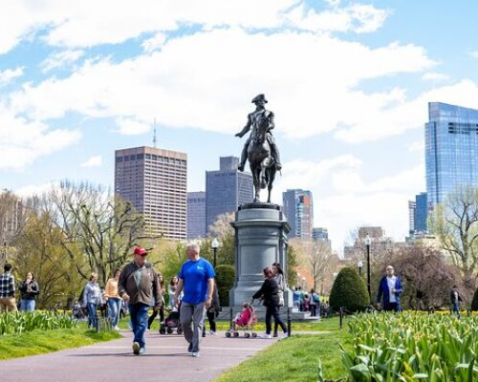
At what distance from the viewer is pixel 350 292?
122 ft

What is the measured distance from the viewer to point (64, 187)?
61.4 meters

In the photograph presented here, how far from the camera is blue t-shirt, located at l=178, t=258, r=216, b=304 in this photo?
514 inches

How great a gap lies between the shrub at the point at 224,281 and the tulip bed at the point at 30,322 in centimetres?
1780

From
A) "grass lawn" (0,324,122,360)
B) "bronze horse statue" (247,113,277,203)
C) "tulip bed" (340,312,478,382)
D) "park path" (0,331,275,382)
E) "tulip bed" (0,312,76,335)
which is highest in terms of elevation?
"bronze horse statue" (247,113,277,203)

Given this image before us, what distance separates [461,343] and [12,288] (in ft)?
57.2

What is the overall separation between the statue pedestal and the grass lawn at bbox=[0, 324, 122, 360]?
1267 cm

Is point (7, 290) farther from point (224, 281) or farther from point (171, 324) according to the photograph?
point (224, 281)

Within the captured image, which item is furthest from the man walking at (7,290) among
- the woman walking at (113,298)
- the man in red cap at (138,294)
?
the man in red cap at (138,294)

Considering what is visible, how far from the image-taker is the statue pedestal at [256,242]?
97.2 ft

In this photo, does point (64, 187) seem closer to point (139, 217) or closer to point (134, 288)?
point (139, 217)

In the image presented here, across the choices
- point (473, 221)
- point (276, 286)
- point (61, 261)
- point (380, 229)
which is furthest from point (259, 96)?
point (380, 229)

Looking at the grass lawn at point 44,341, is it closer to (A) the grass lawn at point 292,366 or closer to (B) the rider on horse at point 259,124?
(A) the grass lawn at point 292,366

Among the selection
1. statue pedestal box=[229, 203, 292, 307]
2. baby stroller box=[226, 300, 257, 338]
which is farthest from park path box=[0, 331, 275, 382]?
statue pedestal box=[229, 203, 292, 307]

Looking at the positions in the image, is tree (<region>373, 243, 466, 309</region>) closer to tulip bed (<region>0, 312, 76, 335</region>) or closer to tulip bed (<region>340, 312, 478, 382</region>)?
tulip bed (<region>0, 312, 76, 335</region>)
